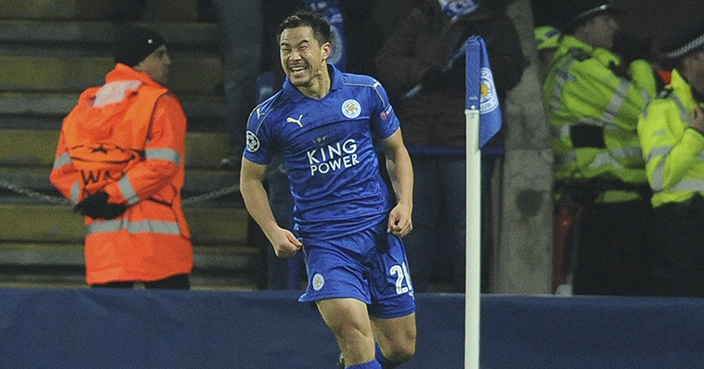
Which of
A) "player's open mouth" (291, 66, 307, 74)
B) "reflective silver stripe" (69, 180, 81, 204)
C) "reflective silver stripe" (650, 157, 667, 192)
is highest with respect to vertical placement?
"player's open mouth" (291, 66, 307, 74)

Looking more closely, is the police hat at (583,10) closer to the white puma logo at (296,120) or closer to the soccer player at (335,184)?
the soccer player at (335,184)

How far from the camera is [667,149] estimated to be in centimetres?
754

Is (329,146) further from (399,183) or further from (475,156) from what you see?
(475,156)

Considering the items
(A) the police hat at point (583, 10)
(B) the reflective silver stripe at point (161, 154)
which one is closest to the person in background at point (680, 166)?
(A) the police hat at point (583, 10)

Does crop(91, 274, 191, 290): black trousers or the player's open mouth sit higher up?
the player's open mouth

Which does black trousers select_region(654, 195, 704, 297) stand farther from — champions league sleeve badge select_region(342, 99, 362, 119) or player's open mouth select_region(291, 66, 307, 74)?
player's open mouth select_region(291, 66, 307, 74)

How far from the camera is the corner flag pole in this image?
210 inches

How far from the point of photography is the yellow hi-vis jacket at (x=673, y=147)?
7531mm

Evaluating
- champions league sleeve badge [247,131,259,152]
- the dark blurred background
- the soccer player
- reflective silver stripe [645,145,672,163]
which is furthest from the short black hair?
the dark blurred background

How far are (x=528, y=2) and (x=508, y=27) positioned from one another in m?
0.80

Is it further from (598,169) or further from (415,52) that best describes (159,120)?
(598,169)

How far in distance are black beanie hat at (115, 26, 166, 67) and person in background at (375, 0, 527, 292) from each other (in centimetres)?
128

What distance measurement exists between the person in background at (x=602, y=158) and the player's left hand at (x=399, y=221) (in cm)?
206

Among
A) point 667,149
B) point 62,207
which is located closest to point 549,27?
point 667,149
